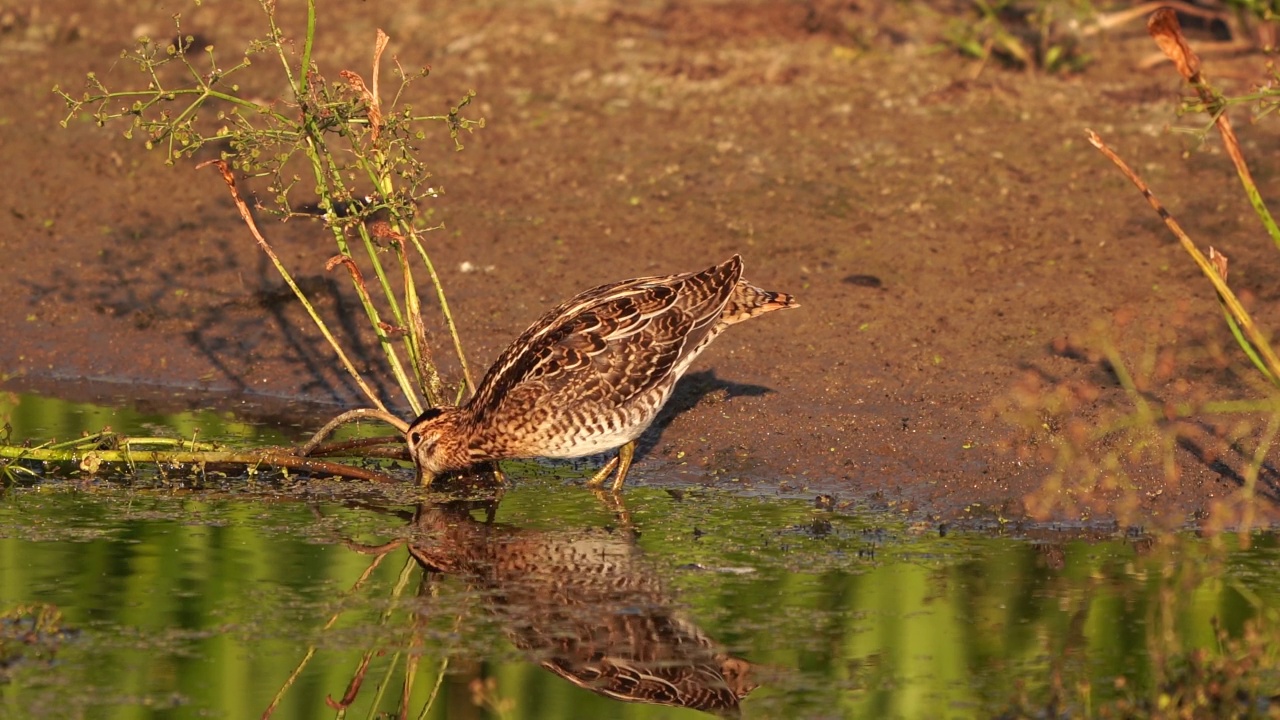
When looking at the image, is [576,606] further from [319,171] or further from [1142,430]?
[1142,430]

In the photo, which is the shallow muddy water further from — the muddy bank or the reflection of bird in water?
the muddy bank

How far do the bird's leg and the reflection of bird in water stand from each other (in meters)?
0.80

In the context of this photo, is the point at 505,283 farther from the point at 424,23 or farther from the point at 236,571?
the point at 424,23

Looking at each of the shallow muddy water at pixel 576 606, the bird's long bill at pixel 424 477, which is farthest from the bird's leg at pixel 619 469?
the bird's long bill at pixel 424 477

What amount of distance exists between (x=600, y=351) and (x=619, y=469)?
1.99 ft

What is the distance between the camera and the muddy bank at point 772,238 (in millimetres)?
9352

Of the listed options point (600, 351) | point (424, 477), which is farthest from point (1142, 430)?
point (424, 477)

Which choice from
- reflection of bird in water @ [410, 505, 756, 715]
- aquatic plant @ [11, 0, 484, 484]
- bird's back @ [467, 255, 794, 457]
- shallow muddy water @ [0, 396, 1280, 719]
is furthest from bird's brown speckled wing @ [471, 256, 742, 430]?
reflection of bird in water @ [410, 505, 756, 715]

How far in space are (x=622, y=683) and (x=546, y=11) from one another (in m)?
11.1

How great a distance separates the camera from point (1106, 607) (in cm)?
678

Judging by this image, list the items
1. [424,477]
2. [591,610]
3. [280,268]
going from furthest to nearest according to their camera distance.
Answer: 1. [424,477]
2. [280,268]
3. [591,610]

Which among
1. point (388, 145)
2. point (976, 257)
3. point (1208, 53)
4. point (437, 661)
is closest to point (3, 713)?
point (437, 661)

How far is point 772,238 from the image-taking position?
11.8m

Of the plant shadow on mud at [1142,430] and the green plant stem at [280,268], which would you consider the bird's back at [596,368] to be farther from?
the plant shadow on mud at [1142,430]
